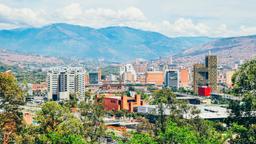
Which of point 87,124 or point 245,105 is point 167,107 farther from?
point 245,105

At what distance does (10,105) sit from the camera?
43.1 feet

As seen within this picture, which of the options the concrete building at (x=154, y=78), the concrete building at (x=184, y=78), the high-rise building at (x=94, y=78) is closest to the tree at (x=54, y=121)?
the high-rise building at (x=94, y=78)

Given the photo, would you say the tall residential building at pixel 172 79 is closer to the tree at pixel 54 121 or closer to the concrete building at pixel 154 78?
the concrete building at pixel 154 78

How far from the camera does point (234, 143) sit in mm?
12531

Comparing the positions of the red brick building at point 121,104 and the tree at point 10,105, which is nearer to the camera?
the tree at point 10,105

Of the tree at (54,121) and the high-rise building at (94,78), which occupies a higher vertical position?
the tree at (54,121)

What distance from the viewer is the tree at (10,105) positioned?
507 inches

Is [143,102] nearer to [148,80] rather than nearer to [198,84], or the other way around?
[198,84]

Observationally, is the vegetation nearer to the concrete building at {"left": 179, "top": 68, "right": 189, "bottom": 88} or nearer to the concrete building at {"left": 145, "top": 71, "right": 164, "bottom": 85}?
→ the concrete building at {"left": 179, "top": 68, "right": 189, "bottom": 88}

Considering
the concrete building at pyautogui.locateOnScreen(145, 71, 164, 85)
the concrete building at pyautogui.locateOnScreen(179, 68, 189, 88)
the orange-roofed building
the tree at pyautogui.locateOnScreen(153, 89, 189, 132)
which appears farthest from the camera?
the concrete building at pyautogui.locateOnScreen(145, 71, 164, 85)

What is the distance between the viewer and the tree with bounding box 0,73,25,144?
12.9 metres

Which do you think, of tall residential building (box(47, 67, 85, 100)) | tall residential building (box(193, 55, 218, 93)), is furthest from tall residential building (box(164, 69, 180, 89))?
tall residential building (box(47, 67, 85, 100))

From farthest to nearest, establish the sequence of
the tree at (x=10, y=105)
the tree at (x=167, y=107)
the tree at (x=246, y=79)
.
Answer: the tree at (x=167, y=107) < the tree at (x=10, y=105) < the tree at (x=246, y=79)

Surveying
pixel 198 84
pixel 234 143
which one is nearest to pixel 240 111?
pixel 234 143
